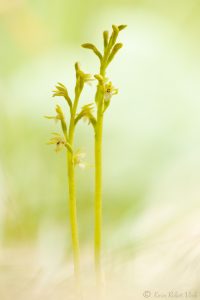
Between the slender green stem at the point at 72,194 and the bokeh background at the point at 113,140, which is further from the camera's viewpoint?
the bokeh background at the point at 113,140

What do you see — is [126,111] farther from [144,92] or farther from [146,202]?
[146,202]

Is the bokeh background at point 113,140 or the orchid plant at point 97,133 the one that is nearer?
the orchid plant at point 97,133

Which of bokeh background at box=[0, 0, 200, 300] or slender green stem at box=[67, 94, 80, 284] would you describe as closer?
slender green stem at box=[67, 94, 80, 284]

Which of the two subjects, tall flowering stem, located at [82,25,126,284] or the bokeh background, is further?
the bokeh background

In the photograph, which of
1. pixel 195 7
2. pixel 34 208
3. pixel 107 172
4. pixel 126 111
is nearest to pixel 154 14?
pixel 195 7

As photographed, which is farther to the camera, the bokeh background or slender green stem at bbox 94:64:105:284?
the bokeh background

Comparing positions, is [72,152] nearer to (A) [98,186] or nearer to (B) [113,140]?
(A) [98,186]

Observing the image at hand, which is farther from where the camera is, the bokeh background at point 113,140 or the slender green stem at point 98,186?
the bokeh background at point 113,140

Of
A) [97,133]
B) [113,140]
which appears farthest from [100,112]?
[113,140]
